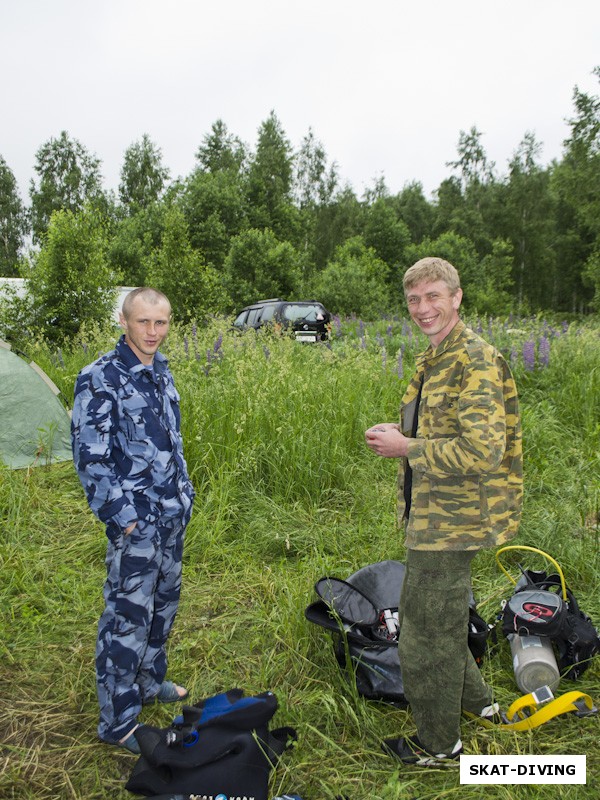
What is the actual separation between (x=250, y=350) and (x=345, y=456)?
229 cm

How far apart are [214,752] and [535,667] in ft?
4.72

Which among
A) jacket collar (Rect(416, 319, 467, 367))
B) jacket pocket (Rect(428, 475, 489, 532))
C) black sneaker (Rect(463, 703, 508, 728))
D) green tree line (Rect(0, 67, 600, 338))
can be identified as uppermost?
green tree line (Rect(0, 67, 600, 338))

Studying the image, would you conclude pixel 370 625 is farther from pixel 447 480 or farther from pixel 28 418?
pixel 28 418

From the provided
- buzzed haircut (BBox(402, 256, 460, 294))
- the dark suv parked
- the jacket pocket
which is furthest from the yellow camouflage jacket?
the dark suv parked

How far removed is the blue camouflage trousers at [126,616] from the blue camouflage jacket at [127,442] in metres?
0.10

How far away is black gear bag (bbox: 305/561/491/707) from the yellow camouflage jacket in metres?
0.88

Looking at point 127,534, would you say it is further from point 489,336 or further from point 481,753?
point 489,336

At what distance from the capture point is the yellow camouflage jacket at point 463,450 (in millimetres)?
1832

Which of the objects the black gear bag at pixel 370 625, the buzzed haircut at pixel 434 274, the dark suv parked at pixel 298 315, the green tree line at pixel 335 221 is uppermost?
the green tree line at pixel 335 221

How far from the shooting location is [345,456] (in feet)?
15.9

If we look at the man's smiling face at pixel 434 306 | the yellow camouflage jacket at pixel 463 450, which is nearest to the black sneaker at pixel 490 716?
the yellow camouflage jacket at pixel 463 450

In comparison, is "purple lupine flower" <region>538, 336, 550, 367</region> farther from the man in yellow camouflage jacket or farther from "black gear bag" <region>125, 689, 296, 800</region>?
"black gear bag" <region>125, 689, 296, 800</region>

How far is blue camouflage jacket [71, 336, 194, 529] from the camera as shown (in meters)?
2.17

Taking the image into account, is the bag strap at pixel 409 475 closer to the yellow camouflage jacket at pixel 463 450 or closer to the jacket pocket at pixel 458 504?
the yellow camouflage jacket at pixel 463 450
